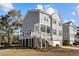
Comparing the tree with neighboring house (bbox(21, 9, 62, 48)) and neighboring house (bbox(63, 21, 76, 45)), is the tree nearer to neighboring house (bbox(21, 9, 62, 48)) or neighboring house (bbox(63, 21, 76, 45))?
neighboring house (bbox(21, 9, 62, 48))

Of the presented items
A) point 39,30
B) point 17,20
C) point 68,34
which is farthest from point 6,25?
point 68,34

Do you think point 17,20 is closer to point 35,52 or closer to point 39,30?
point 39,30

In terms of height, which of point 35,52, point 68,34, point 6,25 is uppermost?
point 6,25

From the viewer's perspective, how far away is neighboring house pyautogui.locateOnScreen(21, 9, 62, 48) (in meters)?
13.9

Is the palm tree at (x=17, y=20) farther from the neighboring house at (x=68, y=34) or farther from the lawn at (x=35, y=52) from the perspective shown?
the neighboring house at (x=68, y=34)

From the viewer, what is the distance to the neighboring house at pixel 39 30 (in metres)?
13.9

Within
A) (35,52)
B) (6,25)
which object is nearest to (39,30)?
(35,52)

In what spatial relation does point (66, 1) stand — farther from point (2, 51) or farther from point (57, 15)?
point (2, 51)

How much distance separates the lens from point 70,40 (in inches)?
549

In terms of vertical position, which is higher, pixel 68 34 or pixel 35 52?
pixel 68 34

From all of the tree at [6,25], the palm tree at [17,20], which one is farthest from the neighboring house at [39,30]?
the tree at [6,25]

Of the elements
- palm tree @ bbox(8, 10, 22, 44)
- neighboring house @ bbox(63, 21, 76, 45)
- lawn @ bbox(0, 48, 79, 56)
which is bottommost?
lawn @ bbox(0, 48, 79, 56)

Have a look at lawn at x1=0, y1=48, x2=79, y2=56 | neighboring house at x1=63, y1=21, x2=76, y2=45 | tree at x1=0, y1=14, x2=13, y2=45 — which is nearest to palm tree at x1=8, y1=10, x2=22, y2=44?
tree at x1=0, y1=14, x2=13, y2=45

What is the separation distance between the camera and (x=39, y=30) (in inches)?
547
